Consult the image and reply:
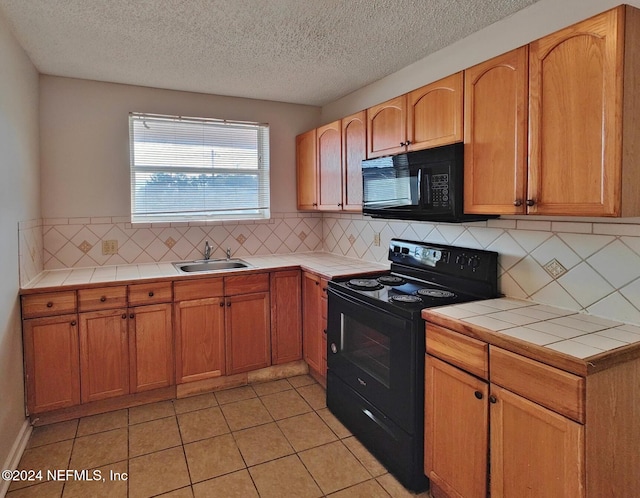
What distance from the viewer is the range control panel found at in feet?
7.30

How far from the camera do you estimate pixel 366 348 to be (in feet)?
7.57

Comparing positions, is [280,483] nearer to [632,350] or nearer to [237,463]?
[237,463]

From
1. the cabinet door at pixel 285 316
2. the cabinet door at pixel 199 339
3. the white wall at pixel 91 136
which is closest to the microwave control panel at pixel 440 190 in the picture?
the cabinet door at pixel 285 316

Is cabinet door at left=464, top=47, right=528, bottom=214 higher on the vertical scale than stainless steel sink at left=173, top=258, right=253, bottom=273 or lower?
higher

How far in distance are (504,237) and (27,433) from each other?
9.56ft

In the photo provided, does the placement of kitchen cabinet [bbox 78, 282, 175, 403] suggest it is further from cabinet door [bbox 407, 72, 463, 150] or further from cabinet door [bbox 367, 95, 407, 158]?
cabinet door [bbox 407, 72, 463, 150]

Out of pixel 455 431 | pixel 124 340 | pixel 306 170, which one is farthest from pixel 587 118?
pixel 124 340

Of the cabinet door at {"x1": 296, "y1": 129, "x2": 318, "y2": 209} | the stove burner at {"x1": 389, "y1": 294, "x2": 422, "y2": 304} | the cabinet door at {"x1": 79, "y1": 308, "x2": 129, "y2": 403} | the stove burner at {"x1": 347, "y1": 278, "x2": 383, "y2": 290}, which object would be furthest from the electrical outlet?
the stove burner at {"x1": 389, "y1": 294, "x2": 422, "y2": 304}

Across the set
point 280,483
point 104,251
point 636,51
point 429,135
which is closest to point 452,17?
point 429,135

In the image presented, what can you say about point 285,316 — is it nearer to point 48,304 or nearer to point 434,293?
point 434,293

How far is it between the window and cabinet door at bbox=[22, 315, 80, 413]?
104cm

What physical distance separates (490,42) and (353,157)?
3.63ft

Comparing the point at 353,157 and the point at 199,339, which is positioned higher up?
the point at 353,157

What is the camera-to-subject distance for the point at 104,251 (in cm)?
316
